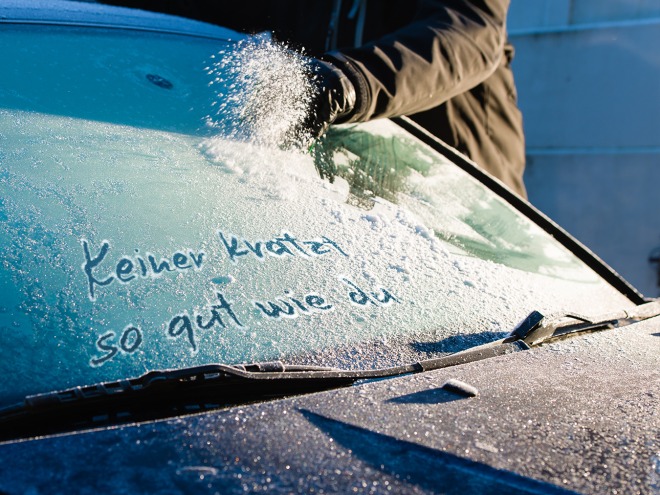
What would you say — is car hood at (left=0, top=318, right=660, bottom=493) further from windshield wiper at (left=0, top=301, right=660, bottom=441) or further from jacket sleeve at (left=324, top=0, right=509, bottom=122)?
jacket sleeve at (left=324, top=0, right=509, bottom=122)

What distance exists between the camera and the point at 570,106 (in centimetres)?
539

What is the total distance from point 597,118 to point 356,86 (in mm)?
3688

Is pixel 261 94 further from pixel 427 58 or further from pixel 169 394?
pixel 169 394

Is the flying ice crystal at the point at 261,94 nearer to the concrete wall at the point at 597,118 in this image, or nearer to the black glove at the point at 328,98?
the black glove at the point at 328,98

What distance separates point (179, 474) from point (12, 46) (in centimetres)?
111

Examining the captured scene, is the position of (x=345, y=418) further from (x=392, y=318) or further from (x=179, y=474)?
(x=392, y=318)

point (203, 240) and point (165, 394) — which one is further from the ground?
point (203, 240)

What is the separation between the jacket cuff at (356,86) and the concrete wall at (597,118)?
3518 millimetres

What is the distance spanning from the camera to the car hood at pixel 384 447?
36.0 inches

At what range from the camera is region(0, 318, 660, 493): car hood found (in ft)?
3.00

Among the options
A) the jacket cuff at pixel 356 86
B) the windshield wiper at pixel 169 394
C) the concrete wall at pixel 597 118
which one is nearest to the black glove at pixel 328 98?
the jacket cuff at pixel 356 86

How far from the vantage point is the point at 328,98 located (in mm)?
1923

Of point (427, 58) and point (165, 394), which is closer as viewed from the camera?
point (165, 394)

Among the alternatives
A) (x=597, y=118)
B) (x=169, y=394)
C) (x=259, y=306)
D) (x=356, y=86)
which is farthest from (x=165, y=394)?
(x=597, y=118)
